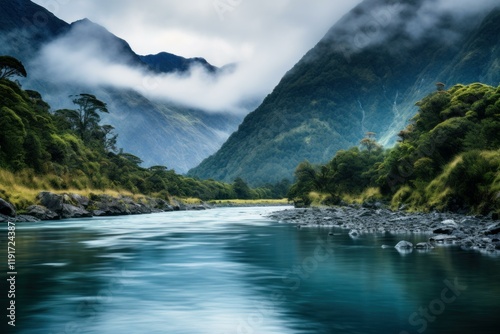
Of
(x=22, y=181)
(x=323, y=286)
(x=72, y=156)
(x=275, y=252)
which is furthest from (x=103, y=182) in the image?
(x=323, y=286)

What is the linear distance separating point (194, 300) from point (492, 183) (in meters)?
38.5

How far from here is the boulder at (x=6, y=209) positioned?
216 feet

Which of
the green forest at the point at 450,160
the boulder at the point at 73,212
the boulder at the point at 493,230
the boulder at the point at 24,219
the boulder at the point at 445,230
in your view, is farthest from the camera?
the boulder at the point at 73,212

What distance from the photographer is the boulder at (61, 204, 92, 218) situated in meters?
84.6

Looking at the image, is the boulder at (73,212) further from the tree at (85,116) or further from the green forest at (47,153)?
the tree at (85,116)

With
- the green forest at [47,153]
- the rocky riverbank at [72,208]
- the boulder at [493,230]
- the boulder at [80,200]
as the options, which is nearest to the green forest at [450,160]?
the boulder at [493,230]

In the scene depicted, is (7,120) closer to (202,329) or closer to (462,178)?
(462,178)

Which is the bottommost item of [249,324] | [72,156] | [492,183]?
[249,324]

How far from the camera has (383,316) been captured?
1414 centimetres

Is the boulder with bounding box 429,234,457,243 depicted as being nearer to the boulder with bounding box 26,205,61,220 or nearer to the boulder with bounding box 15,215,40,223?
the boulder with bounding box 15,215,40,223

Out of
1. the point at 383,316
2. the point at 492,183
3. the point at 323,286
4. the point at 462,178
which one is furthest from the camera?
the point at 462,178

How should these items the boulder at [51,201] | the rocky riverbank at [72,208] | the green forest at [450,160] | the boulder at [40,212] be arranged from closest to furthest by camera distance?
1. the green forest at [450,160]
2. the rocky riverbank at [72,208]
3. the boulder at [40,212]
4. the boulder at [51,201]

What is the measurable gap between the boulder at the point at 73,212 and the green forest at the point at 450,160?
5203cm

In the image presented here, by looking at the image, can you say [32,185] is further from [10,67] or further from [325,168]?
[325,168]
